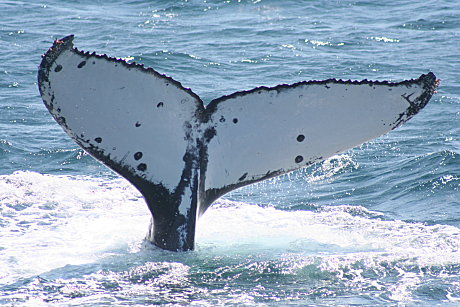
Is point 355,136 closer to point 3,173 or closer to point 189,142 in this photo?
point 189,142

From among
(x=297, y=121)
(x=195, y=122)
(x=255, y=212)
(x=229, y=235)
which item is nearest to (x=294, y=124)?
(x=297, y=121)

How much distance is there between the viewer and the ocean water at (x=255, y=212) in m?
5.95

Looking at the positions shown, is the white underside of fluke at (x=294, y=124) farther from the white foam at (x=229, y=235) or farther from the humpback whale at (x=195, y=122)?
the white foam at (x=229, y=235)

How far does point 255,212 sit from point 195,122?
2.53m

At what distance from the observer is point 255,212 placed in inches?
325

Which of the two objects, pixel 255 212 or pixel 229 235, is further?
pixel 255 212

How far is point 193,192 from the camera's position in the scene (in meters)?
6.09

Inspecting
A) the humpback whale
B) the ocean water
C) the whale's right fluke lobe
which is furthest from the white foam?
the whale's right fluke lobe

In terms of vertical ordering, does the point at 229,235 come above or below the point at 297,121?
below

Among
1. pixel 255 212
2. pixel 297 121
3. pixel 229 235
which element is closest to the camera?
pixel 297 121

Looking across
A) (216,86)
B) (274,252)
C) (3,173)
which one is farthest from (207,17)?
(274,252)

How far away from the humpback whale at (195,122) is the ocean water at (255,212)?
68 cm

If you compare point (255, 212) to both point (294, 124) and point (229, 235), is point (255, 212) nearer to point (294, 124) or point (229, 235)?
point (229, 235)

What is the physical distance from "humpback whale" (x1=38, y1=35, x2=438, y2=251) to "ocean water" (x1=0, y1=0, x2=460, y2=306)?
0.68 meters
